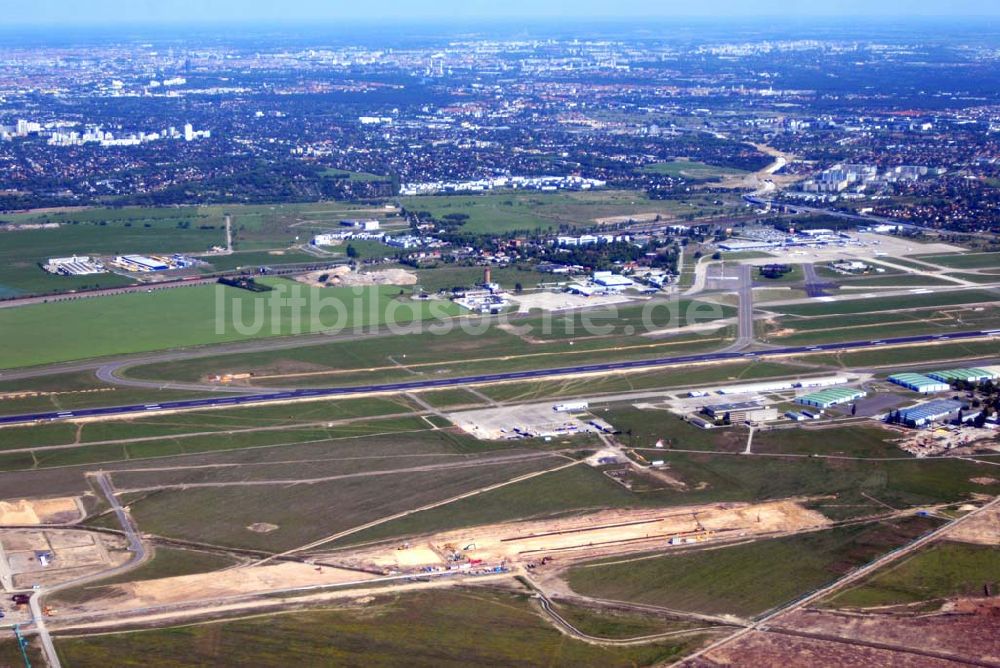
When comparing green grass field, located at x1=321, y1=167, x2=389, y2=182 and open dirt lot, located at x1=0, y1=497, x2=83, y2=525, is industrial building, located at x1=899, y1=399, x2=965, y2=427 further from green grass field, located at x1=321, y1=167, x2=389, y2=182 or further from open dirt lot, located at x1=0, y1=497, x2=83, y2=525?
green grass field, located at x1=321, y1=167, x2=389, y2=182

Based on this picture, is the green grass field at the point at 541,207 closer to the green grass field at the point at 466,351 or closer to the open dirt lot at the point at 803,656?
the green grass field at the point at 466,351

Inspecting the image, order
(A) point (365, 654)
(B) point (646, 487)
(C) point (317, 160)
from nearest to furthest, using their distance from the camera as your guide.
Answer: (A) point (365, 654)
(B) point (646, 487)
(C) point (317, 160)

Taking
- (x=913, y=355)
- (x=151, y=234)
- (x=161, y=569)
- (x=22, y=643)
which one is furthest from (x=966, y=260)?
(x=22, y=643)

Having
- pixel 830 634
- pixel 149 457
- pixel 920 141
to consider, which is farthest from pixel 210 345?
pixel 920 141

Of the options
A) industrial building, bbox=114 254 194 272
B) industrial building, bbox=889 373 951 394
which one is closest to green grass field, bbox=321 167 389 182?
industrial building, bbox=114 254 194 272

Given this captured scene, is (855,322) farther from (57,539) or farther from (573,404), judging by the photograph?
(57,539)

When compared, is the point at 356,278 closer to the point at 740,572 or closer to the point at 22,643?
the point at 740,572
